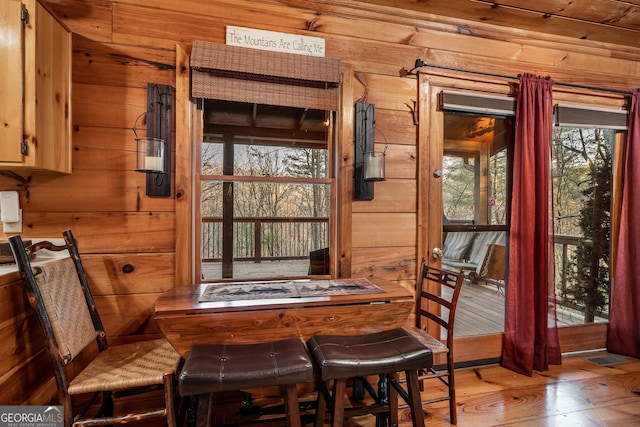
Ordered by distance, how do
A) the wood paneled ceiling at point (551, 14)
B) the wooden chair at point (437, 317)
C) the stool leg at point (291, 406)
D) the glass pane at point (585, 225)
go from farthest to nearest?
1. the glass pane at point (585, 225)
2. the wood paneled ceiling at point (551, 14)
3. the wooden chair at point (437, 317)
4. the stool leg at point (291, 406)

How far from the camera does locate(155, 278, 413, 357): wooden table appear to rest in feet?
4.76

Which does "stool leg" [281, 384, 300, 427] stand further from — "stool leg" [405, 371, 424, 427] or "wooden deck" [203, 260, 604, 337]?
"wooden deck" [203, 260, 604, 337]

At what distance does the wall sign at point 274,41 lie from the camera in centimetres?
196

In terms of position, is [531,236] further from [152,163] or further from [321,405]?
[152,163]

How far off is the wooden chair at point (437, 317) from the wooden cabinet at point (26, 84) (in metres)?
2.28

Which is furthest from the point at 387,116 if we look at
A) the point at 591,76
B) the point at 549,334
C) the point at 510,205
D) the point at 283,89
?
the point at 549,334

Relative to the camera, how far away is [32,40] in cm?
143

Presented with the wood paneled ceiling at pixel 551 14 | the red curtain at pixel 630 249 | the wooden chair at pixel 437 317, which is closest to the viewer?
the wooden chair at pixel 437 317

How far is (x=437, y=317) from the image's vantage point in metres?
2.03

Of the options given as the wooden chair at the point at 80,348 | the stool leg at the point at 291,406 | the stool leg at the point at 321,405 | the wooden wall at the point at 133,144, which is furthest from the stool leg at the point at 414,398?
the wooden chair at the point at 80,348

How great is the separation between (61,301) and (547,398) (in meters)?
2.87

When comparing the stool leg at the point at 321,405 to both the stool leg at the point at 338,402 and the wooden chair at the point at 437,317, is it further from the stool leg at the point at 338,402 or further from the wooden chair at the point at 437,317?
the wooden chair at the point at 437,317

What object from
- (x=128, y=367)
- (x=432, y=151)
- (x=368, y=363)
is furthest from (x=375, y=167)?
(x=128, y=367)

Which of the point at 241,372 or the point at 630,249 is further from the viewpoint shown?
the point at 630,249
